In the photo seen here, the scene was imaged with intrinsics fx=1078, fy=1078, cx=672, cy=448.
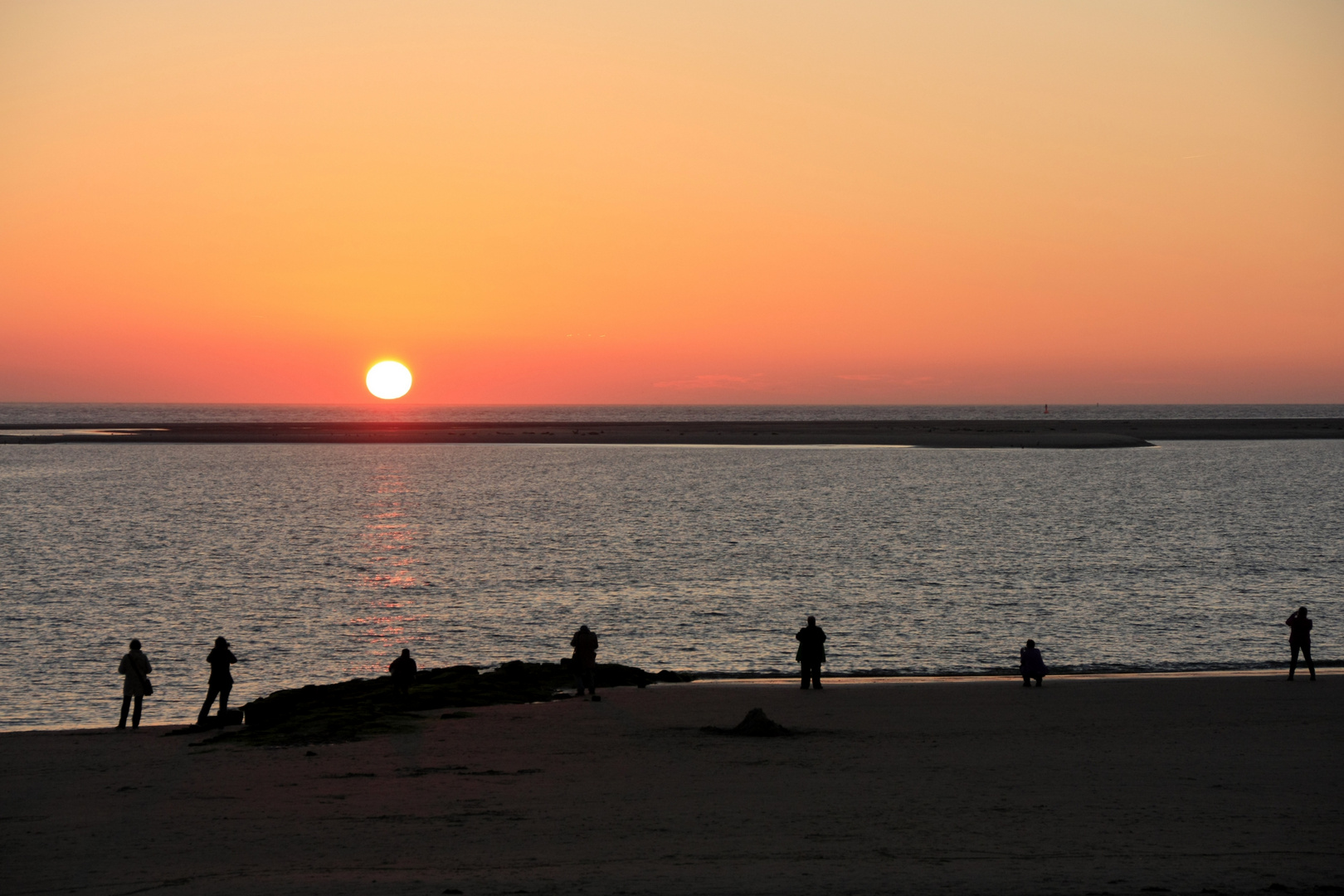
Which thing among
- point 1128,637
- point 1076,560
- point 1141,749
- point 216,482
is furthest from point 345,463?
point 1141,749

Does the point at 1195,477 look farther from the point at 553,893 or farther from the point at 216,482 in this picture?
the point at 553,893

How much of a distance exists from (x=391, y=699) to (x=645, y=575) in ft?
76.5

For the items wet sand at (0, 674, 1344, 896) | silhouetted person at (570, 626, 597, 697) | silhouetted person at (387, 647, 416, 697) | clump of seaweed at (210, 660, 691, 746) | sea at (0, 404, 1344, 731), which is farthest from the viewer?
sea at (0, 404, 1344, 731)

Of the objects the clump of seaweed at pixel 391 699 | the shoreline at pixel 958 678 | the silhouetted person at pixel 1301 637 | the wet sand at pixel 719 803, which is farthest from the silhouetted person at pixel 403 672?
the silhouetted person at pixel 1301 637

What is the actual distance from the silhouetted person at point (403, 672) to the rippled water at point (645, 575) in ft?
16.6

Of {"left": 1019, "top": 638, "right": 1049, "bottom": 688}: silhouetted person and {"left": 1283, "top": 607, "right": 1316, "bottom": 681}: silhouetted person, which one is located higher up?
{"left": 1283, "top": 607, "right": 1316, "bottom": 681}: silhouetted person

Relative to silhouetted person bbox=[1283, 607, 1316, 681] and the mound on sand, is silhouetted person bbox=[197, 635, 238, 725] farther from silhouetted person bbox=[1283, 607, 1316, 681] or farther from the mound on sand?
silhouetted person bbox=[1283, 607, 1316, 681]

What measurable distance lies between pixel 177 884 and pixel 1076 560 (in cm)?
4666

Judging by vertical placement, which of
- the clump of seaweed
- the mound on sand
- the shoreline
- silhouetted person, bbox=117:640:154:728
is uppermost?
silhouetted person, bbox=117:640:154:728

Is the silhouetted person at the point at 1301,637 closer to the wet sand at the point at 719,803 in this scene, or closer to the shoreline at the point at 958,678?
the shoreline at the point at 958,678

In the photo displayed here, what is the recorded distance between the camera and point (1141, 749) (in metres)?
20.0

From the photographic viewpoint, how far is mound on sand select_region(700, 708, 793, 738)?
21.3 m

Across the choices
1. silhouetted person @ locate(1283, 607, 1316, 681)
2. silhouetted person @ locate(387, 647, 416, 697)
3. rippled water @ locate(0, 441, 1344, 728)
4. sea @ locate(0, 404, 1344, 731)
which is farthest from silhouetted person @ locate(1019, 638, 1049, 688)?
silhouetted person @ locate(387, 647, 416, 697)

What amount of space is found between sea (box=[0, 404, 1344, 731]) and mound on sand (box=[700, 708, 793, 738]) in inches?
307
